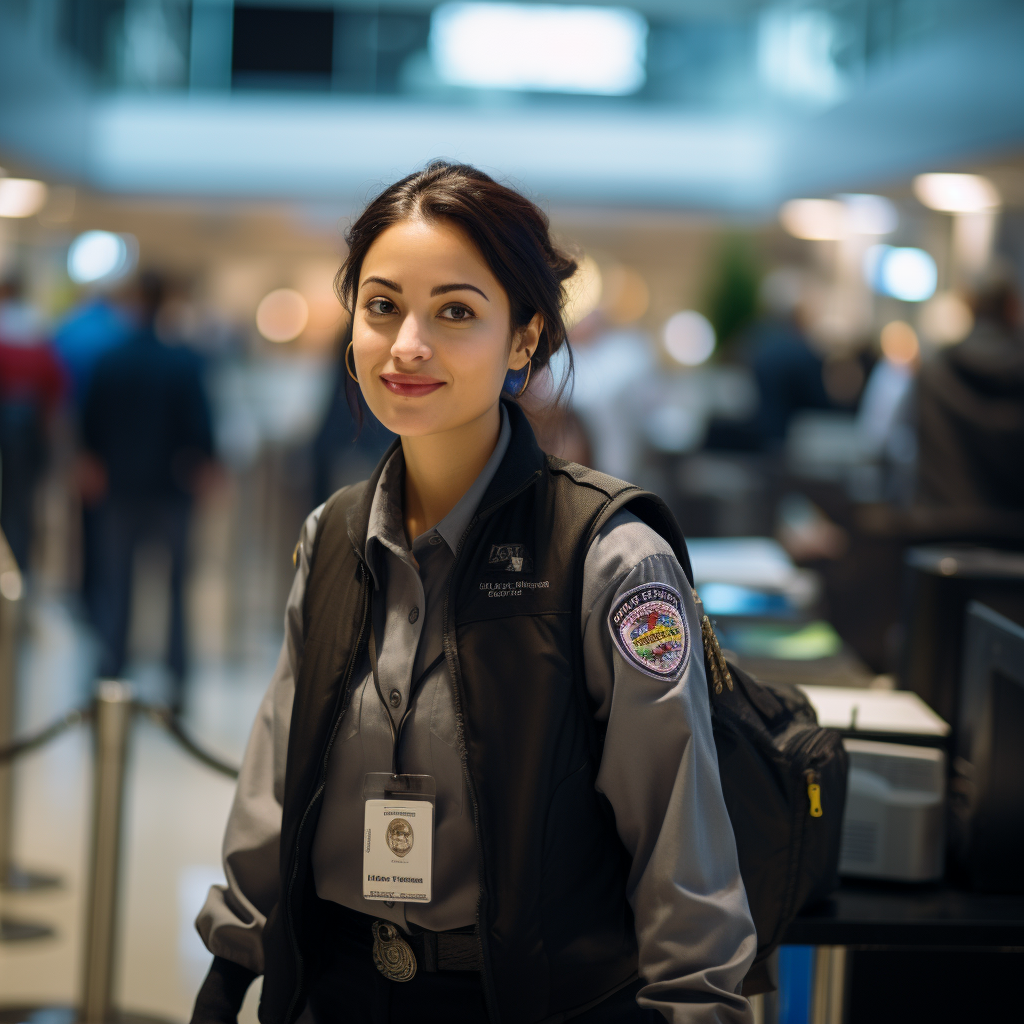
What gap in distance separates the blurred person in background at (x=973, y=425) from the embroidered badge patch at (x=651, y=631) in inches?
142

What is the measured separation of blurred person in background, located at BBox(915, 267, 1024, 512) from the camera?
14.8ft

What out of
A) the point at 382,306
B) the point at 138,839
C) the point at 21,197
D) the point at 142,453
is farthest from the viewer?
the point at 21,197

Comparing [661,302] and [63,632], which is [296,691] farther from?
[661,302]

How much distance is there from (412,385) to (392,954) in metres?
Answer: 0.64

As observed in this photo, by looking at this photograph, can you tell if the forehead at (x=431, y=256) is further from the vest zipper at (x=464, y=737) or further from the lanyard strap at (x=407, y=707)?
the lanyard strap at (x=407, y=707)

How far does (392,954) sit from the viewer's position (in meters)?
1.36

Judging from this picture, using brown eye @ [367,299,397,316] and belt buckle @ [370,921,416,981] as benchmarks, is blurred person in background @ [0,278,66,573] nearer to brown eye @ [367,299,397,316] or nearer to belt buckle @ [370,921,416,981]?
brown eye @ [367,299,397,316]

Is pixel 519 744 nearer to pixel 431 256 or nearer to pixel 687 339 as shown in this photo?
pixel 431 256

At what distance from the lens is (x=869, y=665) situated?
13.9 feet

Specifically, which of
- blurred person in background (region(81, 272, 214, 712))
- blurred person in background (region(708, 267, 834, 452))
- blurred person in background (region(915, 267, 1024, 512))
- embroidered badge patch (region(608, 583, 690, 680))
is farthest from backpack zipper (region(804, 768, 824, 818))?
blurred person in background (region(708, 267, 834, 452))

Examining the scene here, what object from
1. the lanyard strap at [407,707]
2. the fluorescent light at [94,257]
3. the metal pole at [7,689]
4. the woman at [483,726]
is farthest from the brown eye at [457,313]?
the fluorescent light at [94,257]

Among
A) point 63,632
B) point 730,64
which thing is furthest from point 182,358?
point 730,64

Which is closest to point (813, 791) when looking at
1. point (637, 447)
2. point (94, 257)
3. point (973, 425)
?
point (973, 425)

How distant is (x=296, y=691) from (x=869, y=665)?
10.5 ft
